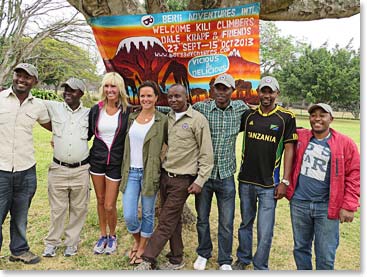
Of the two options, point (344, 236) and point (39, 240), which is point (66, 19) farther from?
point (344, 236)

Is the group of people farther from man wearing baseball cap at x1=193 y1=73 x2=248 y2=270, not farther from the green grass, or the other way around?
the green grass

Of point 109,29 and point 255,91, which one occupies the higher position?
point 109,29

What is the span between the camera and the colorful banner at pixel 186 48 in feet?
12.6

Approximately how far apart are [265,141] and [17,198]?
7.59ft

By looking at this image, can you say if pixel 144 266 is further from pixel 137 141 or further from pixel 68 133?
pixel 68 133

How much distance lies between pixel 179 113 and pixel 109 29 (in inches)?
55.1

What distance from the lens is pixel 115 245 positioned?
3.94 m

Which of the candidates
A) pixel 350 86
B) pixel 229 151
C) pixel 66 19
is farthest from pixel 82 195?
pixel 350 86

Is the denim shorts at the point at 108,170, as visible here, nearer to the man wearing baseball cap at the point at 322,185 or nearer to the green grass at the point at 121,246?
the green grass at the point at 121,246

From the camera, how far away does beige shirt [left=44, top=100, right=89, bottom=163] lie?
3531 millimetres

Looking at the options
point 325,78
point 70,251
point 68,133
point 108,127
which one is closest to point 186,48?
point 108,127

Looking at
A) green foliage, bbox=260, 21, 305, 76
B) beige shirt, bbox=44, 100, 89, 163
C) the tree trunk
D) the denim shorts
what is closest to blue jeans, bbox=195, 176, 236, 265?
the denim shorts

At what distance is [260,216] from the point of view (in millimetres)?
3311

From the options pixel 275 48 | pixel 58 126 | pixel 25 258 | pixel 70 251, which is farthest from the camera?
pixel 275 48
